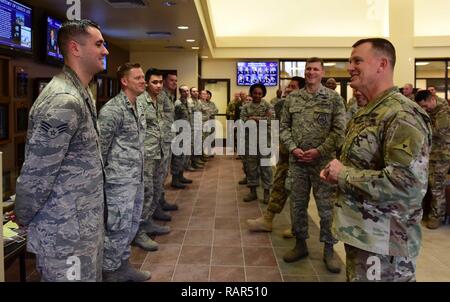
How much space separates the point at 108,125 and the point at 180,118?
362 centimetres

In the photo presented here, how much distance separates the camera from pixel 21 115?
411 centimetres

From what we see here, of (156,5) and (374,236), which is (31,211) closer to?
(374,236)

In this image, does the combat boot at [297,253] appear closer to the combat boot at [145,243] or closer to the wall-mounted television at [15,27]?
the combat boot at [145,243]

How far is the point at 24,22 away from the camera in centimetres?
399

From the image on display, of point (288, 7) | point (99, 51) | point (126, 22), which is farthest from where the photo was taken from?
point (288, 7)

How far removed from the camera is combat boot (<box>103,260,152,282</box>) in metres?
2.64

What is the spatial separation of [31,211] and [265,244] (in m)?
2.47

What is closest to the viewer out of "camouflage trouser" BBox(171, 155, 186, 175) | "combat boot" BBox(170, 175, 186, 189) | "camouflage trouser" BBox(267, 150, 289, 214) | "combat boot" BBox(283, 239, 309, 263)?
"combat boot" BBox(283, 239, 309, 263)

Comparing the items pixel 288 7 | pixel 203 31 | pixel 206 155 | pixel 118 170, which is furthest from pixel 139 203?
pixel 288 7

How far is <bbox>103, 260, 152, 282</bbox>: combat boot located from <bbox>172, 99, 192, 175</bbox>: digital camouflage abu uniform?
10.3ft

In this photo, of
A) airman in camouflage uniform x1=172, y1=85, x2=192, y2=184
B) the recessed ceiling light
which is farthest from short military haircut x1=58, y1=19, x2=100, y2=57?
airman in camouflage uniform x1=172, y1=85, x2=192, y2=184

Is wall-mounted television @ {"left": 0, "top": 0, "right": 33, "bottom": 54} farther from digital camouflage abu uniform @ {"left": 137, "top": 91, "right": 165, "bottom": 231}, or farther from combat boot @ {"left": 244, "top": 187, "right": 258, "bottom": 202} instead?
combat boot @ {"left": 244, "top": 187, "right": 258, "bottom": 202}

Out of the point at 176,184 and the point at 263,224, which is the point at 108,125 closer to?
the point at 263,224

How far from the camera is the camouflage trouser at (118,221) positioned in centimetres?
252
